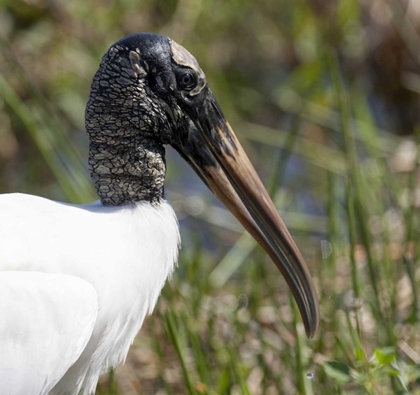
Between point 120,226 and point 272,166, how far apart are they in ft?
11.8

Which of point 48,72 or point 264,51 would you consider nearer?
point 48,72

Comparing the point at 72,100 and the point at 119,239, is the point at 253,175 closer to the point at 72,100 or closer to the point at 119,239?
the point at 119,239

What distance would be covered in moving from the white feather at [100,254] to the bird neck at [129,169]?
0.04m

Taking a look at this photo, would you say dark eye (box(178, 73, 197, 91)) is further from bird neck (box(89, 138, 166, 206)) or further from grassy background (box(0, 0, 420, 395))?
grassy background (box(0, 0, 420, 395))

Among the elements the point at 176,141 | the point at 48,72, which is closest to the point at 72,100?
the point at 48,72

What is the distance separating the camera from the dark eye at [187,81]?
229cm

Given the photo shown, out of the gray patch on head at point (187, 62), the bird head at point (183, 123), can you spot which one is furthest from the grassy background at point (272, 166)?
the gray patch on head at point (187, 62)

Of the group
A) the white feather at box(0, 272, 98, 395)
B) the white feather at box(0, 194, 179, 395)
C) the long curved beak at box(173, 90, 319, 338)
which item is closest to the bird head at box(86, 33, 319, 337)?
the long curved beak at box(173, 90, 319, 338)

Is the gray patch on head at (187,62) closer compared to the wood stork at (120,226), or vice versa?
the wood stork at (120,226)

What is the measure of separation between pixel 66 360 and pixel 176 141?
0.63 meters

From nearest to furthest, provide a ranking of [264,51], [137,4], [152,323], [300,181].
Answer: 1. [152,323]
2. [300,181]
3. [137,4]
4. [264,51]

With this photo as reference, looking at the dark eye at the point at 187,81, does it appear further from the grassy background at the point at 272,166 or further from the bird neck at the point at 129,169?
the grassy background at the point at 272,166

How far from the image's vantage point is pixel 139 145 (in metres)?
2.32

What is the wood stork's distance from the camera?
215cm
